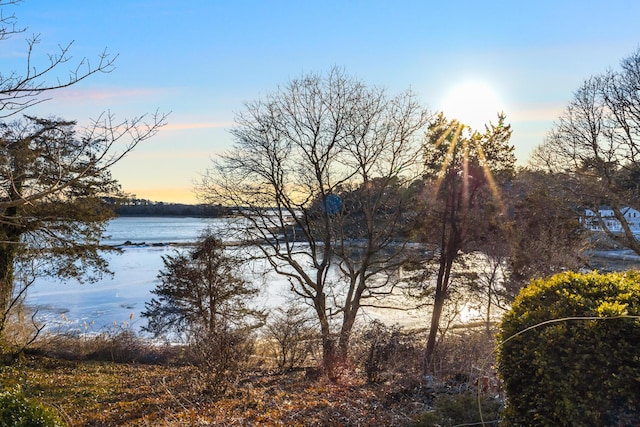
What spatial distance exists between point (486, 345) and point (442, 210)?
498cm

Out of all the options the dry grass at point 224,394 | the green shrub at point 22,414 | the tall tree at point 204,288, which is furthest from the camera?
the tall tree at point 204,288

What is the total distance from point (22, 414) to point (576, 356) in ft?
14.8

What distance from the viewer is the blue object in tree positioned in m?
19.2

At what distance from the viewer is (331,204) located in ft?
64.0

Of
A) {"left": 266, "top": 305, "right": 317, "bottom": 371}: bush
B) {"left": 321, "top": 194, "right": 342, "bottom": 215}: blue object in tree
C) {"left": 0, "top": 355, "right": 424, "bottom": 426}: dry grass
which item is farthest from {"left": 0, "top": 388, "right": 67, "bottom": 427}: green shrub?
{"left": 321, "top": 194, "right": 342, "bottom": 215}: blue object in tree

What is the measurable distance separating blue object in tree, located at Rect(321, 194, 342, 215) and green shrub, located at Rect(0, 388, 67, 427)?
1506 centimetres

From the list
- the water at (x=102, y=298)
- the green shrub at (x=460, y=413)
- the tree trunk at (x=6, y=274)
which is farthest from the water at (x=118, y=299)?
the green shrub at (x=460, y=413)

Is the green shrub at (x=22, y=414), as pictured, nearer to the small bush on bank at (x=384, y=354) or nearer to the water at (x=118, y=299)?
the small bush on bank at (x=384, y=354)

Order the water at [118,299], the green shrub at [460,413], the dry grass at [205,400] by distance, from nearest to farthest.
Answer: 1. the green shrub at [460,413]
2. the dry grass at [205,400]
3. the water at [118,299]

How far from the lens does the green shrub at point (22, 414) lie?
163 inches

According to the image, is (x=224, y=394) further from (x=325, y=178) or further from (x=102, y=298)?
(x=102, y=298)

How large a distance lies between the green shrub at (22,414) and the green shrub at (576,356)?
12.7 ft

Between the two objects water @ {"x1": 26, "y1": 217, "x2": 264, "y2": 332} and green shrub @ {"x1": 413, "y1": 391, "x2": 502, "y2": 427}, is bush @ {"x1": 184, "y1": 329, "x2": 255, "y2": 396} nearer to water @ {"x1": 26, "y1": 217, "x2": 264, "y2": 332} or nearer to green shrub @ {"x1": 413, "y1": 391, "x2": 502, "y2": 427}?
green shrub @ {"x1": 413, "y1": 391, "x2": 502, "y2": 427}

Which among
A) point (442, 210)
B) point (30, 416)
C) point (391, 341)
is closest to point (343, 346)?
point (391, 341)
